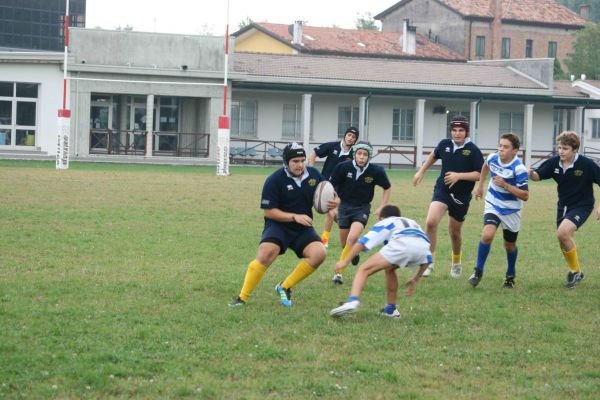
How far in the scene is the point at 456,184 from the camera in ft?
42.3

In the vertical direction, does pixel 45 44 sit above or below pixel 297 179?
above

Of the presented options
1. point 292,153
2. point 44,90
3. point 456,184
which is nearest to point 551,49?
point 44,90

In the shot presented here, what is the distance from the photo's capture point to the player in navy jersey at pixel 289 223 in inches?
394

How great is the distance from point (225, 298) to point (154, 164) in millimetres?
29504

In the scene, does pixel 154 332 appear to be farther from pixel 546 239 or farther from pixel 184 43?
pixel 184 43

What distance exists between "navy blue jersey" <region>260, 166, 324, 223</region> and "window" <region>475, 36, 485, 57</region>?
68453mm

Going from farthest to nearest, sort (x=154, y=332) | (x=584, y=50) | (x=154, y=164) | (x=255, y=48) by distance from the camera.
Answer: (x=584, y=50) < (x=255, y=48) < (x=154, y=164) < (x=154, y=332)

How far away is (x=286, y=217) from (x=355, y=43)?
197 ft

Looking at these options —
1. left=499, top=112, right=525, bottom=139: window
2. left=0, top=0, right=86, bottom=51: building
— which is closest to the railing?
left=0, top=0, right=86, bottom=51: building

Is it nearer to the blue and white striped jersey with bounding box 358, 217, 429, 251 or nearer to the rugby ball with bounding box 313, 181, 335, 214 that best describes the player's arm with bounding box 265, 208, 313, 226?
the rugby ball with bounding box 313, 181, 335, 214

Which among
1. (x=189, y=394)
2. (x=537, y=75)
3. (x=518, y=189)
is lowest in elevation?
(x=189, y=394)

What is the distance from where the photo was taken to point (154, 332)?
8562 millimetres

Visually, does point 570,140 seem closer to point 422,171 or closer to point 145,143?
point 422,171

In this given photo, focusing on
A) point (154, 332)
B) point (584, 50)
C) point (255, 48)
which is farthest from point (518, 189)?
point (584, 50)
